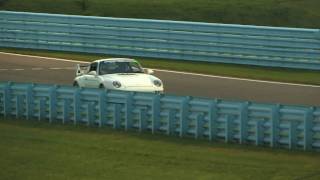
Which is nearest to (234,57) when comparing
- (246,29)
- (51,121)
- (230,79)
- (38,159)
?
(246,29)

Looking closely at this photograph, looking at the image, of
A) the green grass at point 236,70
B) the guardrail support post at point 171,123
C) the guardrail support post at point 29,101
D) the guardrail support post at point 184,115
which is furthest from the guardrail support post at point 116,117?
the green grass at point 236,70

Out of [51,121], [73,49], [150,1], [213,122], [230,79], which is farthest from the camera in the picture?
[150,1]

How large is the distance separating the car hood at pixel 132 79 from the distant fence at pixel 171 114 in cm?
299

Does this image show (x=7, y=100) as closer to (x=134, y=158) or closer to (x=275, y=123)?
(x=134, y=158)

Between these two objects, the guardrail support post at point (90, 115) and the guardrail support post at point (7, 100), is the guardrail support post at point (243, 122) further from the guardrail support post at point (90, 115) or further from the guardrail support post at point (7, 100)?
the guardrail support post at point (7, 100)

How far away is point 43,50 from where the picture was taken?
3712 centimetres

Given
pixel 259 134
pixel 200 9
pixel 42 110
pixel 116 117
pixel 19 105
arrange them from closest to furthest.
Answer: pixel 259 134, pixel 116 117, pixel 42 110, pixel 19 105, pixel 200 9

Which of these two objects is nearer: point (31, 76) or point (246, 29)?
point (31, 76)

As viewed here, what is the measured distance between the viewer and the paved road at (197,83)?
80.4 ft

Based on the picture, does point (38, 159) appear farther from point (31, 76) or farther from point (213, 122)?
point (31, 76)

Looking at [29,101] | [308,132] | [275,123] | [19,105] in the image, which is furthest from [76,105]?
[308,132]

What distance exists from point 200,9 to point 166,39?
9.16 metres

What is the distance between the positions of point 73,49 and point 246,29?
7.94m

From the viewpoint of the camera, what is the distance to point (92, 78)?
2441 centimetres
